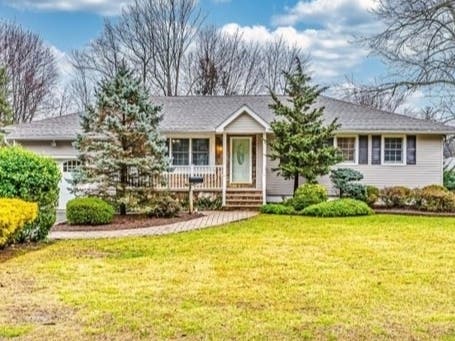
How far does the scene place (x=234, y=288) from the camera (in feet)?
24.3

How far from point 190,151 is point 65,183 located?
5.10 metres

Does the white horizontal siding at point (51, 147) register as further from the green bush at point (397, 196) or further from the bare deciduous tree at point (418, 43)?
the bare deciduous tree at point (418, 43)

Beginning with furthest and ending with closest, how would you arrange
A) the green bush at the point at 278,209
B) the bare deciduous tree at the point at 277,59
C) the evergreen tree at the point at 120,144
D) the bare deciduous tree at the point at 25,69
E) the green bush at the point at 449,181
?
1. the bare deciduous tree at the point at 277,59
2. the bare deciduous tree at the point at 25,69
3. the green bush at the point at 449,181
4. the green bush at the point at 278,209
5. the evergreen tree at the point at 120,144

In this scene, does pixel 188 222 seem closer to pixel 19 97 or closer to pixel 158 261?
pixel 158 261

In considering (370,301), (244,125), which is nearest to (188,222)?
(244,125)

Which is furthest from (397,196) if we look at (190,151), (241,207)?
(190,151)

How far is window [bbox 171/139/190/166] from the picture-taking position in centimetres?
2186

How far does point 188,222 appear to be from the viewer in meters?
15.9

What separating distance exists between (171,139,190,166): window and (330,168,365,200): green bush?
5.93m

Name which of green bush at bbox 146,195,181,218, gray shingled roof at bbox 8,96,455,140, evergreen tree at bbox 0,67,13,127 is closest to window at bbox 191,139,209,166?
gray shingled roof at bbox 8,96,455,140

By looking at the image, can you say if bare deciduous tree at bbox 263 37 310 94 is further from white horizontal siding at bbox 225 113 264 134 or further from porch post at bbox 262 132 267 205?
white horizontal siding at bbox 225 113 264 134

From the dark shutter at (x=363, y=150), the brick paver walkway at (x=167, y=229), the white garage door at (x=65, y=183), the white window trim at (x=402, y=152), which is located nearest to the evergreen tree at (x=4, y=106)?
the white garage door at (x=65, y=183)

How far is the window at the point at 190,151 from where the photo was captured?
21.8 m

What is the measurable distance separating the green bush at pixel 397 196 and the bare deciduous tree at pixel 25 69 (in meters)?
26.8
